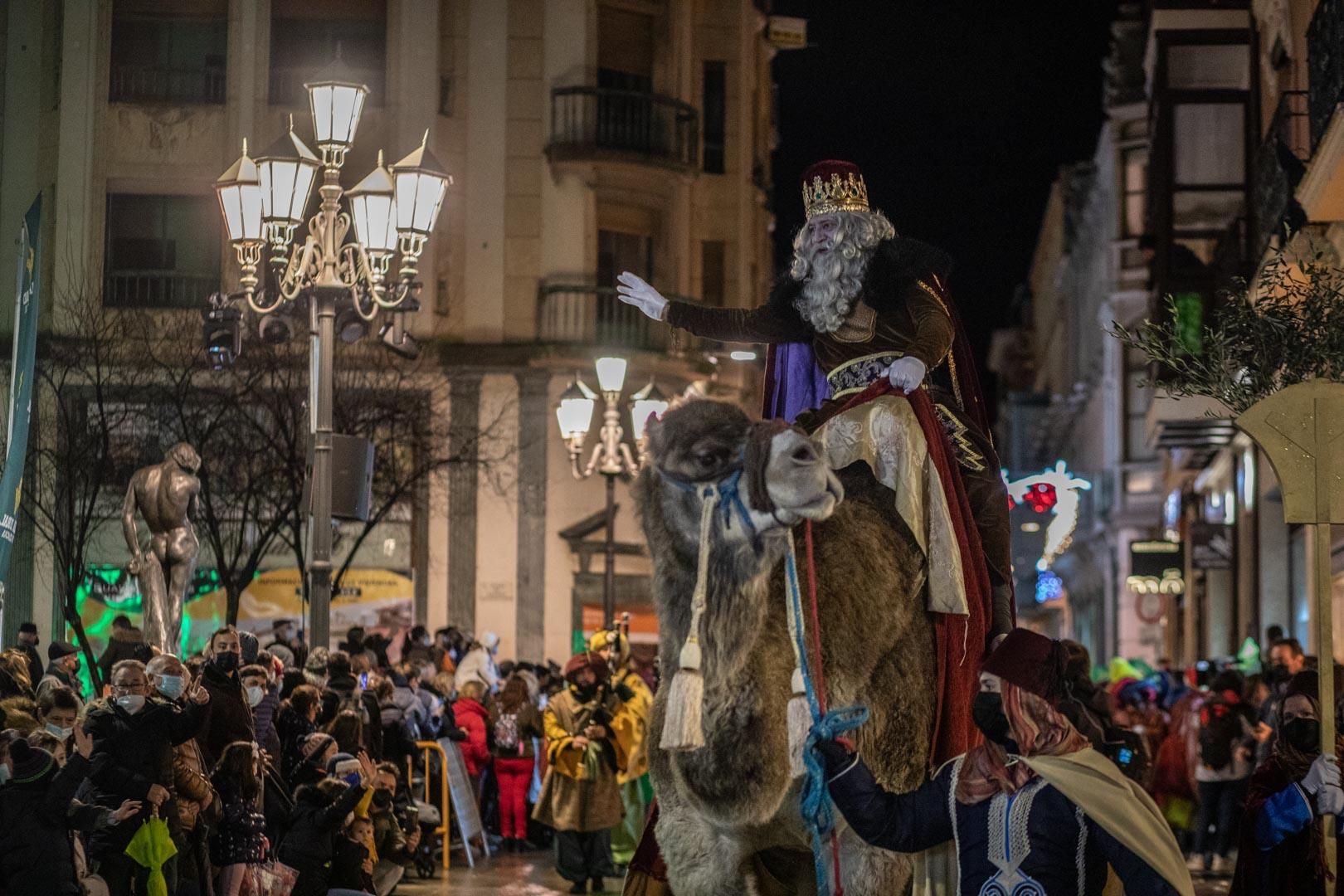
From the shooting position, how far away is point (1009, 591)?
27.2 feet

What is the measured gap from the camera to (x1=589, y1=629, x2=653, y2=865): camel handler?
747 inches

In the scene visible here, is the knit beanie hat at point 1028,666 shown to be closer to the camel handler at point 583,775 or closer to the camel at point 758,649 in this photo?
the camel at point 758,649

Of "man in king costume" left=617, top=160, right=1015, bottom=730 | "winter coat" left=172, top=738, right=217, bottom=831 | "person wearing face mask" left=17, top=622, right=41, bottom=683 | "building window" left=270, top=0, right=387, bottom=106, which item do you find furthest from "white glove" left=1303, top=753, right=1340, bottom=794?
"building window" left=270, top=0, right=387, bottom=106

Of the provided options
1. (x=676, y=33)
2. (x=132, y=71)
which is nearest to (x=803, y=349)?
(x=132, y=71)

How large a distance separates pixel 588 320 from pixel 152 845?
26972 millimetres

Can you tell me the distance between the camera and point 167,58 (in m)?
33.2

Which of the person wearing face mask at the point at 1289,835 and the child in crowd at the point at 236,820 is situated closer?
the person wearing face mask at the point at 1289,835

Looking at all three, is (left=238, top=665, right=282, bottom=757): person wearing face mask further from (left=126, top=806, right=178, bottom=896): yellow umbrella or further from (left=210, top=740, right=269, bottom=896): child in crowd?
(left=126, top=806, right=178, bottom=896): yellow umbrella

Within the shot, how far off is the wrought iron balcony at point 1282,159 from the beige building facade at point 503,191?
10118mm

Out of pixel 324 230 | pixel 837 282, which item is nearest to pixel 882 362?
pixel 837 282


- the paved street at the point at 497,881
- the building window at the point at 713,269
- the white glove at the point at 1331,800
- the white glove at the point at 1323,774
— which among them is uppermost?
the building window at the point at 713,269

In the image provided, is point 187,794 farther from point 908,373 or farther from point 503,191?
point 503,191

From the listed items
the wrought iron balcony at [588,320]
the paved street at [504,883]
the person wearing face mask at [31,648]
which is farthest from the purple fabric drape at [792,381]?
the wrought iron balcony at [588,320]

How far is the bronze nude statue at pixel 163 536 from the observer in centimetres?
1535
